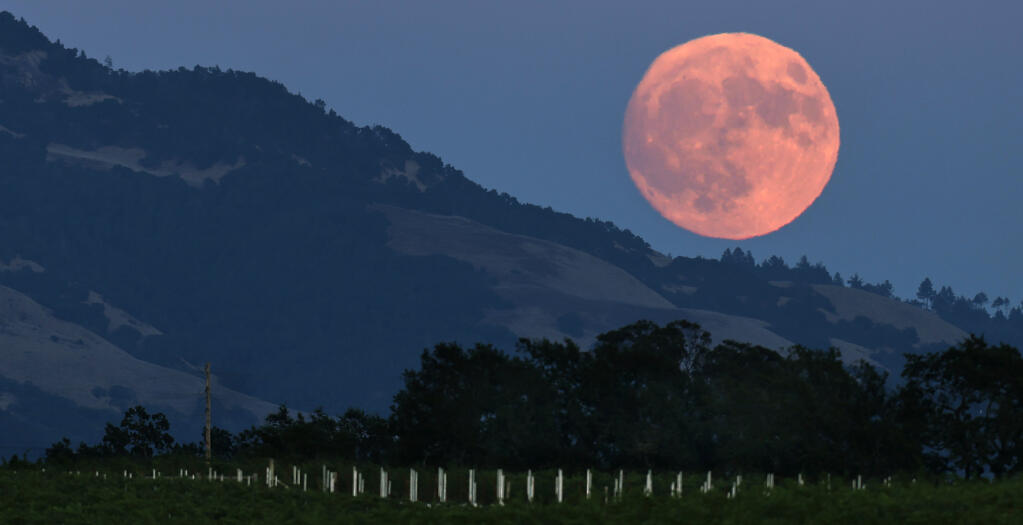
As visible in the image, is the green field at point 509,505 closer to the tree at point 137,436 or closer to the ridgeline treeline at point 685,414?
the ridgeline treeline at point 685,414

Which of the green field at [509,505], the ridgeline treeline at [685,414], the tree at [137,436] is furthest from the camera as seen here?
the tree at [137,436]

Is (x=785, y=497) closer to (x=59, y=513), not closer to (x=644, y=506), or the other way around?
(x=644, y=506)

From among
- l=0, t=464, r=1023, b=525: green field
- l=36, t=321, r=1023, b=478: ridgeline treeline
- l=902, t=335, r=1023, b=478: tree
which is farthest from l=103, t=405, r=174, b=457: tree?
l=902, t=335, r=1023, b=478: tree

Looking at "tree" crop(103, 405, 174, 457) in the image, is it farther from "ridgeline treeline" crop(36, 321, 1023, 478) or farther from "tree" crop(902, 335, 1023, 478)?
"tree" crop(902, 335, 1023, 478)

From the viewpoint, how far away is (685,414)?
3871 inches

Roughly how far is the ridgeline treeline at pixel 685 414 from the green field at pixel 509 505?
1160 cm

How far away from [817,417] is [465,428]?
27.7 m

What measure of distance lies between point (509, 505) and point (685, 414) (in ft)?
195

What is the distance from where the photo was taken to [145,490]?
60.2 m

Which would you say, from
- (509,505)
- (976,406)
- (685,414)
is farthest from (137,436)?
(509,505)

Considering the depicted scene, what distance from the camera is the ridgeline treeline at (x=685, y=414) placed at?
82.8 m

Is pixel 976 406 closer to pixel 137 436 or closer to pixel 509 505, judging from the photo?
pixel 509 505

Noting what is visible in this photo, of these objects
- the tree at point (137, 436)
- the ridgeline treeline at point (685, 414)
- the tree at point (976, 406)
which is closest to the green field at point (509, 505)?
the ridgeline treeline at point (685, 414)

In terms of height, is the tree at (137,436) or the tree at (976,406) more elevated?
the tree at (976,406)
